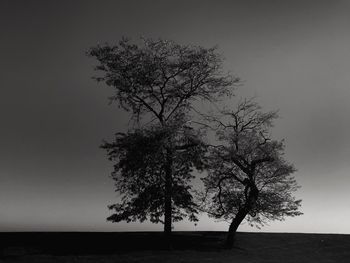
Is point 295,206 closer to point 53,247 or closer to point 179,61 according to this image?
point 179,61

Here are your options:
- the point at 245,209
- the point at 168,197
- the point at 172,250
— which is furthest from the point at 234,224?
the point at 168,197

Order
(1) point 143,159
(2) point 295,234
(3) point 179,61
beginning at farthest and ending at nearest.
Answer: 1. (2) point 295,234
2. (3) point 179,61
3. (1) point 143,159

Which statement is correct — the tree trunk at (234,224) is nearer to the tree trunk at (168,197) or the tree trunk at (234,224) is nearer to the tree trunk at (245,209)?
the tree trunk at (245,209)

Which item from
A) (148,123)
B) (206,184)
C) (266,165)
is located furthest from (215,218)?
(148,123)

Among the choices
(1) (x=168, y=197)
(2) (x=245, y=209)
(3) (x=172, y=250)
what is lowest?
(3) (x=172, y=250)

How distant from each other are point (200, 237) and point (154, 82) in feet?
28.0

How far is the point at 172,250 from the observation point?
921 inches

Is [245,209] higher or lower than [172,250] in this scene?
higher

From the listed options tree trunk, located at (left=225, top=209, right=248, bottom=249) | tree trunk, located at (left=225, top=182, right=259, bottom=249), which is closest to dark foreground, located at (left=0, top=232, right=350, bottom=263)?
tree trunk, located at (left=225, top=209, right=248, bottom=249)

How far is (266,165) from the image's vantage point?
967 inches

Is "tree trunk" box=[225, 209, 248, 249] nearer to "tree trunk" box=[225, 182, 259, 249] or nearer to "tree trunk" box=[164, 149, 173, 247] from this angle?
"tree trunk" box=[225, 182, 259, 249]

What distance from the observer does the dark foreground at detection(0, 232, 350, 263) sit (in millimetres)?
21797

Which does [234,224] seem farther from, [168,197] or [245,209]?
[168,197]

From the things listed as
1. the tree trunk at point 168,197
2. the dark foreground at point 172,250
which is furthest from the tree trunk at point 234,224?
the tree trunk at point 168,197
